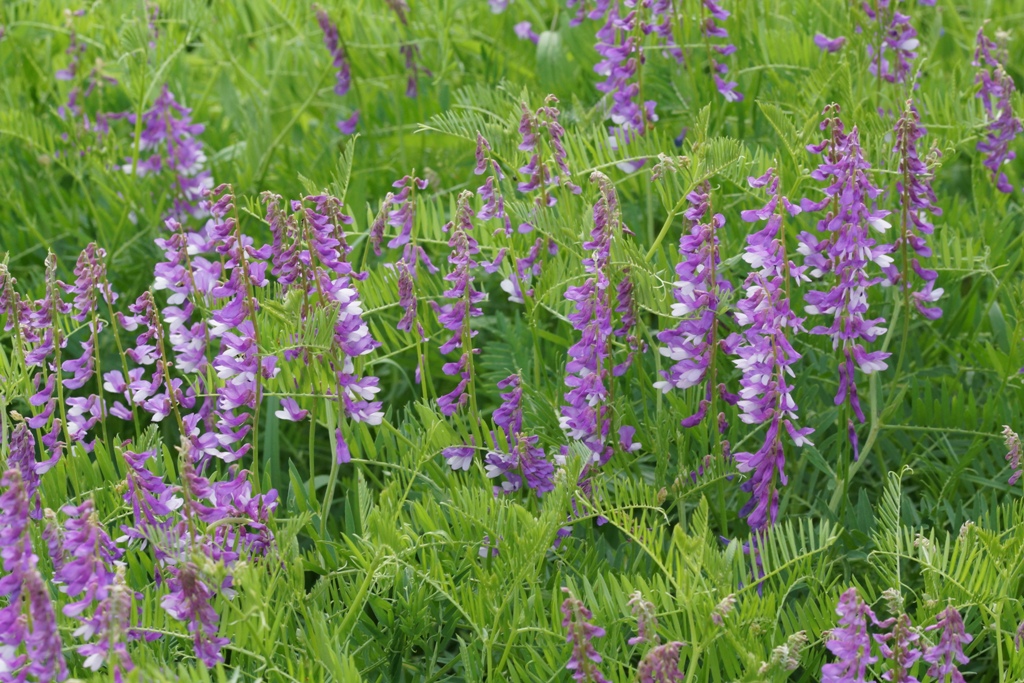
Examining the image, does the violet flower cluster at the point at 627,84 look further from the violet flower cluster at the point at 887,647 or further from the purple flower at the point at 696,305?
the violet flower cluster at the point at 887,647

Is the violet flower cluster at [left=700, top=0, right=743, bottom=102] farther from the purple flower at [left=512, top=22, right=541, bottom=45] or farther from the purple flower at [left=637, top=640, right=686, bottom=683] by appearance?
the purple flower at [left=637, top=640, right=686, bottom=683]

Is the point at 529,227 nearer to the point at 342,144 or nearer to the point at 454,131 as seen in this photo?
the point at 454,131

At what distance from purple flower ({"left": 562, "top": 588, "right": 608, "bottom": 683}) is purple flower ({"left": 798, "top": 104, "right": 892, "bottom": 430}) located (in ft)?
2.32

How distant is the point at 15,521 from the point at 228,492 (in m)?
0.38

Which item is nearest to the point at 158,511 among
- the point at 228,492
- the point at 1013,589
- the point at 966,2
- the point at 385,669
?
the point at 228,492

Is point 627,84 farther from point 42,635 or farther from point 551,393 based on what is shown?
point 42,635

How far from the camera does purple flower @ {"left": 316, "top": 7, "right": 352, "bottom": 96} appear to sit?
10.7ft

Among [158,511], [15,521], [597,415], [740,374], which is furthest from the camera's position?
[740,374]

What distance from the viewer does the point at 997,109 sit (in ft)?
8.66

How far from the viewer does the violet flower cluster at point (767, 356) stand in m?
1.91

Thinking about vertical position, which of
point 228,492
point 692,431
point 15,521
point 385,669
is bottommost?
point 385,669

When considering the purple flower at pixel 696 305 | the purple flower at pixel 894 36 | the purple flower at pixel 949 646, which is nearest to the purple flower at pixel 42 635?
the purple flower at pixel 696 305

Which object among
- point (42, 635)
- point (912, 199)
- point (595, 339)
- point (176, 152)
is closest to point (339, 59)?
point (176, 152)

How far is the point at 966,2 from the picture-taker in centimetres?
400
